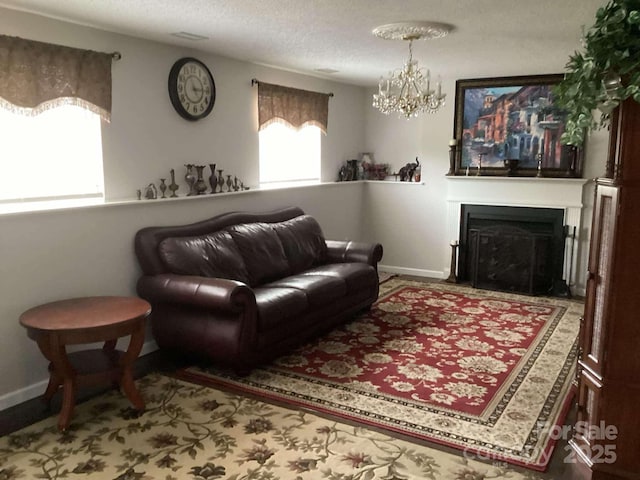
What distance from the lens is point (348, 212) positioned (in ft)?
22.3

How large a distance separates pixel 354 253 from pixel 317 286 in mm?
1024

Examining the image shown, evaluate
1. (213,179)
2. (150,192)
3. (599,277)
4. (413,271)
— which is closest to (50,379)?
(150,192)

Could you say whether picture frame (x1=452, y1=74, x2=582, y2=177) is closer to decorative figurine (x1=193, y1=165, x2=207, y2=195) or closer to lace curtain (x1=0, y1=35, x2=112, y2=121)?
decorative figurine (x1=193, y1=165, x2=207, y2=195)

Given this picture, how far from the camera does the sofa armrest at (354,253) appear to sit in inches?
203

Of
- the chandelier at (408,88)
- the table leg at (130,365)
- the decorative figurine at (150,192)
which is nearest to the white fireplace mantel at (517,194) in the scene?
the chandelier at (408,88)

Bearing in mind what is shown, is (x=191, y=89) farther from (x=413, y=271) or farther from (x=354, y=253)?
(x=413, y=271)

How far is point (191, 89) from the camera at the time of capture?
4.45 meters

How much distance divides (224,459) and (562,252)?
14.9 feet

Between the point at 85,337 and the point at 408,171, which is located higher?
the point at 408,171

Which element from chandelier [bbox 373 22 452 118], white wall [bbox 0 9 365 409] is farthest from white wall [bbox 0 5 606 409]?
chandelier [bbox 373 22 452 118]

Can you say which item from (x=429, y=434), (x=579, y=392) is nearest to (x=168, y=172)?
(x=429, y=434)

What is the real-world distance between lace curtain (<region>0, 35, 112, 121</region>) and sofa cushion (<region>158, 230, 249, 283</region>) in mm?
1023

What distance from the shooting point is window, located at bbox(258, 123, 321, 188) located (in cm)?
560

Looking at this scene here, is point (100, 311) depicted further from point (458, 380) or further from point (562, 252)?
point (562, 252)
